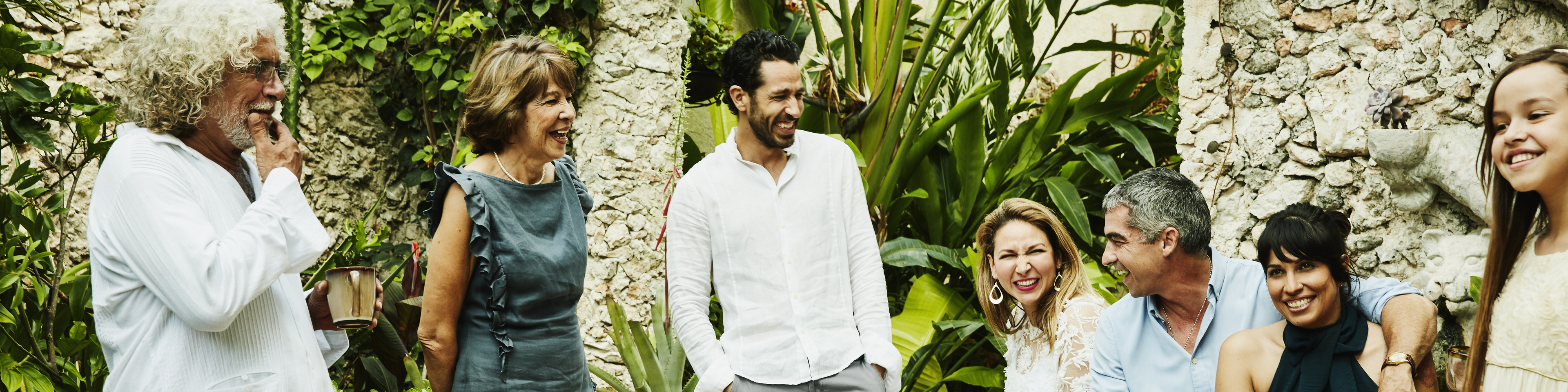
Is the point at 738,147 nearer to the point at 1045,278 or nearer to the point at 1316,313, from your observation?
the point at 1045,278

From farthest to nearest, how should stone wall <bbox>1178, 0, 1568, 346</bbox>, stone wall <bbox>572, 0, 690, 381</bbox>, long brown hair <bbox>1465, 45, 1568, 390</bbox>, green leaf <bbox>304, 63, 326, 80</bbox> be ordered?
stone wall <bbox>572, 0, 690, 381</bbox>
green leaf <bbox>304, 63, 326, 80</bbox>
stone wall <bbox>1178, 0, 1568, 346</bbox>
long brown hair <bbox>1465, 45, 1568, 390</bbox>

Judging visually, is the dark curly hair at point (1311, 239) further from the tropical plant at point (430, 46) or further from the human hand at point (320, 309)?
the tropical plant at point (430, 46)

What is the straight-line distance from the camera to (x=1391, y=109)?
99.1 inches

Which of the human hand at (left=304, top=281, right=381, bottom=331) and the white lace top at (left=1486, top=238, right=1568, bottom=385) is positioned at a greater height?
Answer: the white lace top at (left=1486, top=238, right=1568, bottom=385)

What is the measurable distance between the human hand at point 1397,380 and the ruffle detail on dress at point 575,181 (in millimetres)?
1650

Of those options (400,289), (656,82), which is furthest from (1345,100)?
(400,289)

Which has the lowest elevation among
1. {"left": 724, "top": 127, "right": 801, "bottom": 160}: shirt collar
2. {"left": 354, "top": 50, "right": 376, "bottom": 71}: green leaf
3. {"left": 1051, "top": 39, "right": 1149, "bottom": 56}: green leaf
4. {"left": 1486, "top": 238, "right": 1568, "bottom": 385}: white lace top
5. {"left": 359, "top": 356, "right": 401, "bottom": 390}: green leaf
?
{"left": 359, "top": 356, "right": 401, "bottom": 390}: green leaf

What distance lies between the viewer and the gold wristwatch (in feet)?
5.59

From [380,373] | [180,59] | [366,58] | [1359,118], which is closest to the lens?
[180,59]

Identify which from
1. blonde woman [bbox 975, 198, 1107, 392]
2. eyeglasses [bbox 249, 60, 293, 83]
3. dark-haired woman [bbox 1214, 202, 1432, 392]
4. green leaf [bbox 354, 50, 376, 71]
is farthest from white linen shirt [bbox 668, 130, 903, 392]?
green leaf [bbox 354, 50, 376, 71]

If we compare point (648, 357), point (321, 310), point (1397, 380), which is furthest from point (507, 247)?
point (1397, 380)

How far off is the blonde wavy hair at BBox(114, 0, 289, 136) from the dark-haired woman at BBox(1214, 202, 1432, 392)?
79.3 inches

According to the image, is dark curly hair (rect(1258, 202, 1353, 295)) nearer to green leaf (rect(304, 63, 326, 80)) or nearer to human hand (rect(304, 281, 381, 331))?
human hand (rect(304, 281, 381, 331))

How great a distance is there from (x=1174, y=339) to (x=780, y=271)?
3.21 feet
